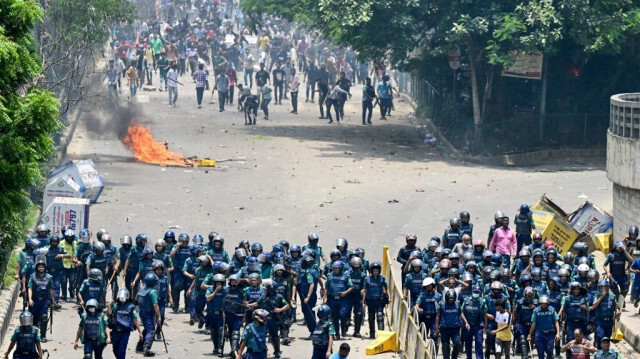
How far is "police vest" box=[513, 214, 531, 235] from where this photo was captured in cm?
2623

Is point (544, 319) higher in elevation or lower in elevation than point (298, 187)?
Answer: lower

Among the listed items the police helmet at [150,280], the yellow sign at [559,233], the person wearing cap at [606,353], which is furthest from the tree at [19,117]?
the yellow sign at [559,233]

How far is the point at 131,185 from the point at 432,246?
11711mm

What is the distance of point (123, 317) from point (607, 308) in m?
6.87

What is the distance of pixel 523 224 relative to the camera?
86.2 ft

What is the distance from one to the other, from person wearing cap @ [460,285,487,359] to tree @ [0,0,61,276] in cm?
750

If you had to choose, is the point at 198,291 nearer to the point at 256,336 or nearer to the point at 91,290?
the point at 91,290

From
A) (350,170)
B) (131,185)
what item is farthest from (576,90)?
(131,185)

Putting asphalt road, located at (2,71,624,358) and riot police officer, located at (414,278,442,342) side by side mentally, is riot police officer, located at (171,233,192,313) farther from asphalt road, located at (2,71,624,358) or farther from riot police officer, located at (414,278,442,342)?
riot police officer, located at (414,278,442,342)

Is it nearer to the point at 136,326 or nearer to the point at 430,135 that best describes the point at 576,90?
the point at 430,135

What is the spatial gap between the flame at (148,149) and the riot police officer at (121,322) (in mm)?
16390

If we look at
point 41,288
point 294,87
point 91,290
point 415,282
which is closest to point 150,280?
point 91,290

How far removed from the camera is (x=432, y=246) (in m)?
23.4

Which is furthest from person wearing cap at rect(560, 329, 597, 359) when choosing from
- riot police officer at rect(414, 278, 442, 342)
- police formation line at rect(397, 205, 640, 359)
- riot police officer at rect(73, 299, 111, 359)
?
riot police officer at rect(73, 299, 111, 359)
